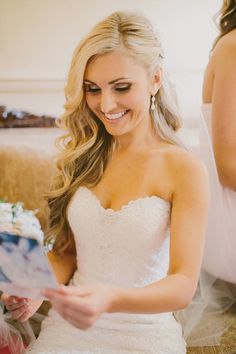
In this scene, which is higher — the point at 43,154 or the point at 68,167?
the point at 68,167

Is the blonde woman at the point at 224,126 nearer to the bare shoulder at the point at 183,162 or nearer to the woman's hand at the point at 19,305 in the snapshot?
the bare shoulder at the point at 183,162

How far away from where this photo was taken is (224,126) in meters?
1.30

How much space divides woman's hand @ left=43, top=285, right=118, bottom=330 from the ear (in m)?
0.55

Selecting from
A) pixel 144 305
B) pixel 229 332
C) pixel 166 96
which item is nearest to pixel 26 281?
pixel 144 305

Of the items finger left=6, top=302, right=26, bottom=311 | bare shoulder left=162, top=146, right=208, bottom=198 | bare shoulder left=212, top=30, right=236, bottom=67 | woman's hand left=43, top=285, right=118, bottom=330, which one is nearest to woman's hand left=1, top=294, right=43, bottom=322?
finger left=6, top=302, right=26, bottom=311

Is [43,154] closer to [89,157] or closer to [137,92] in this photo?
[89,157]

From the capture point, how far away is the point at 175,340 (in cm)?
106

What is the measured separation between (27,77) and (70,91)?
1072mm

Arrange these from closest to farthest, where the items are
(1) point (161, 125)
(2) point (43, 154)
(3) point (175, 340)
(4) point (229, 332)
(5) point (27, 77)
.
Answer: (3) point (175, 340) < (1) point (161, 125) < (4) point (229, 332) < (2) point (43, 154) < (5) point (27, 77)

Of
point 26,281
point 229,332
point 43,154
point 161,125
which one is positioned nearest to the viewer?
point 26,281

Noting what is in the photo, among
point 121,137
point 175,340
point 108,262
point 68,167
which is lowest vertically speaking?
point 175,340

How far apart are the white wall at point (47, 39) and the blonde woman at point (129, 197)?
100 cm

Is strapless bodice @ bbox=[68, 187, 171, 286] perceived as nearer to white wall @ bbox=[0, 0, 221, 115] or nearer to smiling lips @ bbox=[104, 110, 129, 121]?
smiling lips @ bbox=[104, 110, 129, 121]

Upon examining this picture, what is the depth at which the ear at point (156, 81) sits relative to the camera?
1.11m
